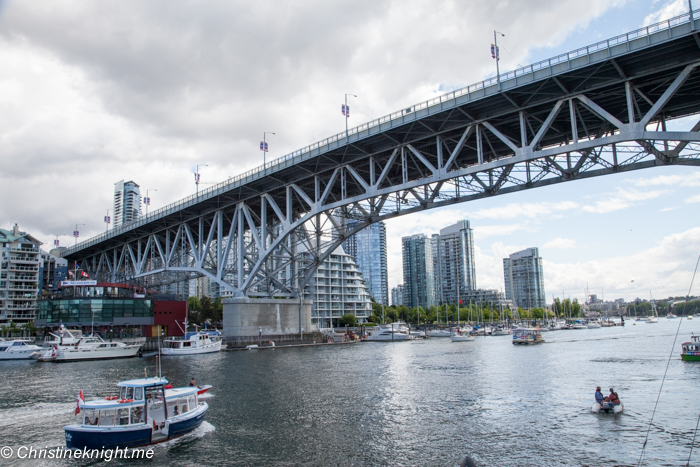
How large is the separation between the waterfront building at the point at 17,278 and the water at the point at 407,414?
73.3 meters

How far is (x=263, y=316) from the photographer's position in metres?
66.8

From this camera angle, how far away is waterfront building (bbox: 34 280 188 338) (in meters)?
72.1

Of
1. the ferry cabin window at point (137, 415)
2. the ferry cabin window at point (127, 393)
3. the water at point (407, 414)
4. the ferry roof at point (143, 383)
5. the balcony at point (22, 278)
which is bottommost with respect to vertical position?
the water at point (407, 414)

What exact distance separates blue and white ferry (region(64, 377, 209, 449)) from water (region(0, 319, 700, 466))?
2.43ft

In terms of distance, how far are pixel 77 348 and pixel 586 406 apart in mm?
51819

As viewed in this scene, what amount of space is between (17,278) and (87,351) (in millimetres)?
64169

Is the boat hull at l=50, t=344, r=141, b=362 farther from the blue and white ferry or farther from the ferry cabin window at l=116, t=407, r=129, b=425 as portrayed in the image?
the ferry cabin window at l=116, t=407, r=129, b=425

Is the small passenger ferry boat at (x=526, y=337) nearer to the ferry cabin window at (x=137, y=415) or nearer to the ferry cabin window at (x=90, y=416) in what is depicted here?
the ferry cabin window at (x=137, y=415)

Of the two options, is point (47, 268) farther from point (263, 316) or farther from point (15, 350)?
point (263, 316)

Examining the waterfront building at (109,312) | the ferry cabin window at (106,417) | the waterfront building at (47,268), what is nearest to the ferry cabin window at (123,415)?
the ferry cabin window at (106,417)

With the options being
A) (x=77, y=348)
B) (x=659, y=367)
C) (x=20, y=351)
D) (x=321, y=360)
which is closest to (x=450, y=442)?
(x=659, y=367)

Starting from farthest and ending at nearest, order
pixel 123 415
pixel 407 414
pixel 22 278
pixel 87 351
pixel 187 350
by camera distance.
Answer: pixel 22 278, pixel 187 350, pixel 87 351, pixel 407 414, pixel 123 415

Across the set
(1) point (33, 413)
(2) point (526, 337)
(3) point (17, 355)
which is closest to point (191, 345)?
(3) point (17, 355)

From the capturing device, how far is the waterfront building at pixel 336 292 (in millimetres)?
102688
